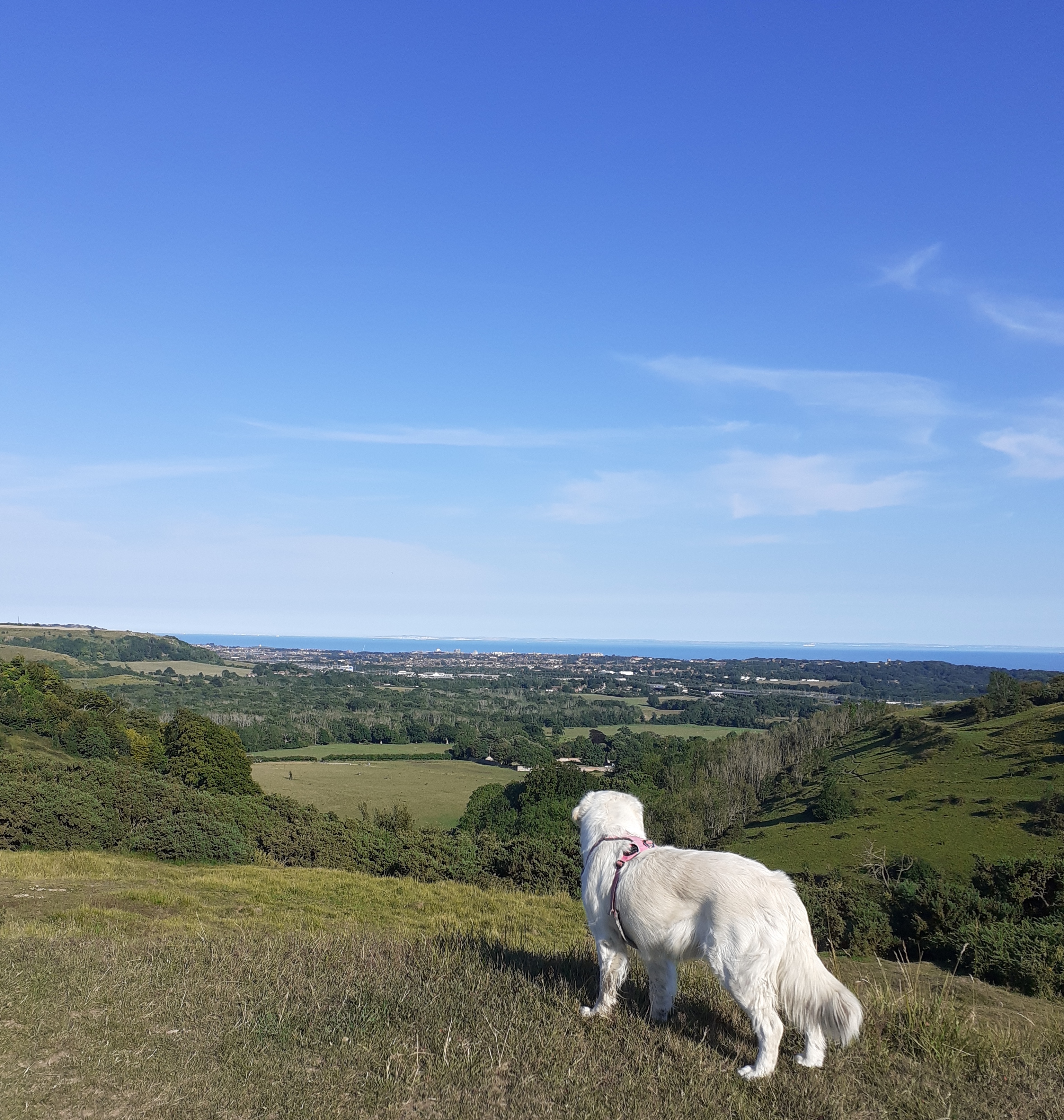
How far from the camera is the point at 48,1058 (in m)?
4.43

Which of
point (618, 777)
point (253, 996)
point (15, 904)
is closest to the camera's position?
point (253, 996)

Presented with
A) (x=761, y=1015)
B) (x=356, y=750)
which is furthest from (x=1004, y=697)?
(x=761, y=1015)

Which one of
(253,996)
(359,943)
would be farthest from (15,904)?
(253,996)

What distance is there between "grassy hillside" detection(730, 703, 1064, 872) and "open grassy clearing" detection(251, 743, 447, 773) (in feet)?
189

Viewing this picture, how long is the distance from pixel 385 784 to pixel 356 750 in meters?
30.5

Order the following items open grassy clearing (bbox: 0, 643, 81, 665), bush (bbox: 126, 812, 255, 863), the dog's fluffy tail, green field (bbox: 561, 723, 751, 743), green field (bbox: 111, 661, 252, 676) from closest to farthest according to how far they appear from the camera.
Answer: the dog's fluffy tail
bush (bbox: 126, 812, 255, 863)
open grassy clearing (bbox: 0, 643, 81, 665)
green field (bbox: 561, 723, 751, 743)
green field (bbox: 111, 661, 252, 676)

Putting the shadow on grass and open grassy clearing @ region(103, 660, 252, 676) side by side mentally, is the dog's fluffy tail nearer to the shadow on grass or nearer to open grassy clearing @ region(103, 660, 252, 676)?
the shadow on grass

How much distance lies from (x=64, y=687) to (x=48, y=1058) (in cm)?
7847

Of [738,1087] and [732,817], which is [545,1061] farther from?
[732,817]

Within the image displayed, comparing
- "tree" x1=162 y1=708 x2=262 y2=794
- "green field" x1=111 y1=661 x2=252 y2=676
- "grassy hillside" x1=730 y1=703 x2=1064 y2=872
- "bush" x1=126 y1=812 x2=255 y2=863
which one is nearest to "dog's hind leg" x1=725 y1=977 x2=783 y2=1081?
"bush" x1=126 y1=812 x2=255 y2=863

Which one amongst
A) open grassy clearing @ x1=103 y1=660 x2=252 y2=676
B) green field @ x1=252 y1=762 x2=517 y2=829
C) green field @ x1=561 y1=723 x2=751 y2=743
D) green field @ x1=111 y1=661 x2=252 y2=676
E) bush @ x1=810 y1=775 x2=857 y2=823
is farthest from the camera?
green field @ x1=111 y1=661 x2=252 y2=676

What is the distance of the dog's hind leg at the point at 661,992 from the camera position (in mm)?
5023

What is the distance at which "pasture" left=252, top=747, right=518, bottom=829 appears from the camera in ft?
232

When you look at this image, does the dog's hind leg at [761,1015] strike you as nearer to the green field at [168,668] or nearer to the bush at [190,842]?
the bush at [190,842]
